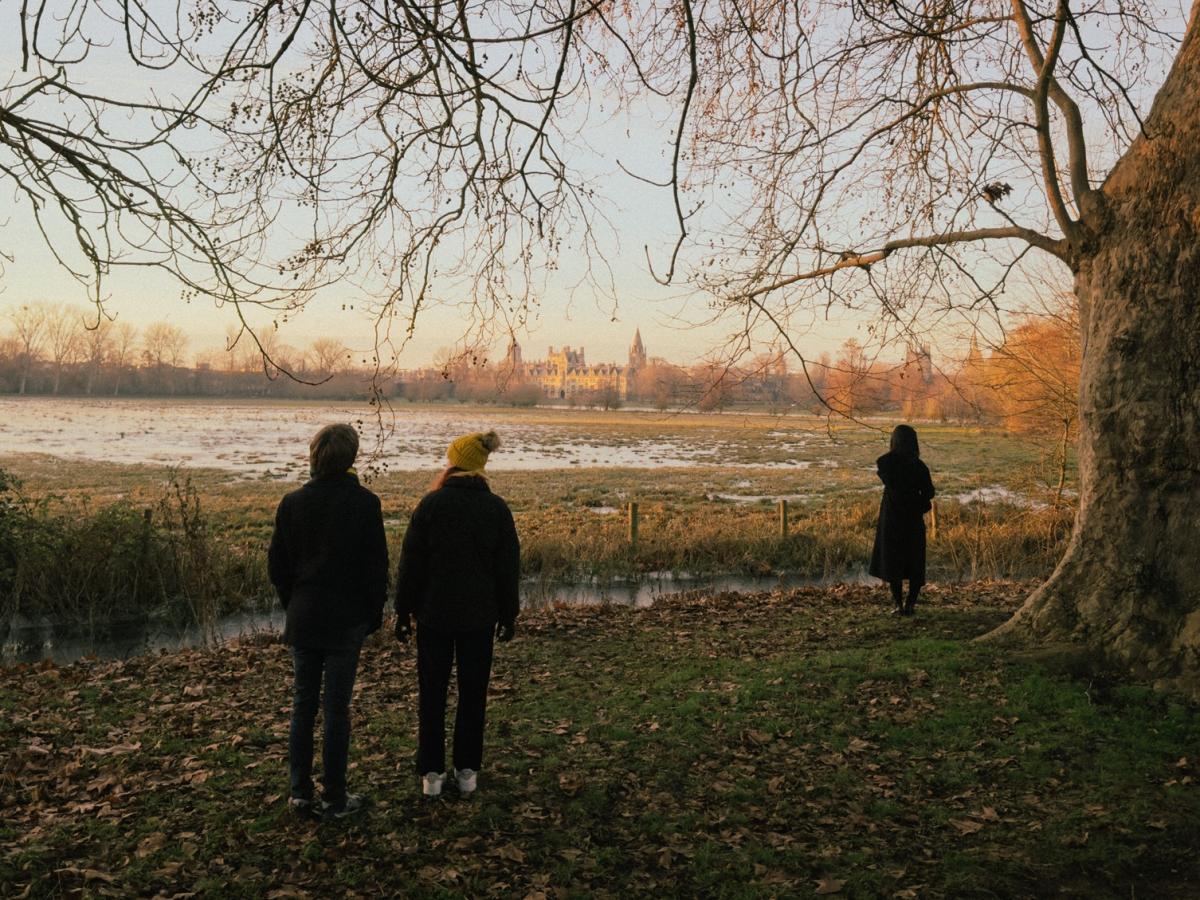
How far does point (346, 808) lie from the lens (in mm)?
4883

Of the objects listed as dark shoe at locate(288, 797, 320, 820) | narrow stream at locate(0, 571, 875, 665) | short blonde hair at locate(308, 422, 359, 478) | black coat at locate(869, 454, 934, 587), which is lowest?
narrow stream at locate(0, 571, 875, 665)

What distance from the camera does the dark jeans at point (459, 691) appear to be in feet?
16.4

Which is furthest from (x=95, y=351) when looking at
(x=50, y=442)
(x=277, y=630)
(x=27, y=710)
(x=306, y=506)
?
(x=306, y=506)

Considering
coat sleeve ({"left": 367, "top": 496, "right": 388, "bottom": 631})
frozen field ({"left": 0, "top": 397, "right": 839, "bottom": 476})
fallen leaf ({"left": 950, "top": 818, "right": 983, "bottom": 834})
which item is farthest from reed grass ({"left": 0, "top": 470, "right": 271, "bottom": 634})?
Answer: fallen leaf ({"left": 950, "top": 818, "right": 983, "bottom": 834})

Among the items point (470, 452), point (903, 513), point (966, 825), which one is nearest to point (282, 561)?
point (470, 452)

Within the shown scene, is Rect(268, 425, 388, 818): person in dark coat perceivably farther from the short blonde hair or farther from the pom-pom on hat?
the pom-pom on hat

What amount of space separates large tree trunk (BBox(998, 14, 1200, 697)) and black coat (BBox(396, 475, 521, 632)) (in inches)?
197

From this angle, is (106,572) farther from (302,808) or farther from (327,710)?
(327,710)

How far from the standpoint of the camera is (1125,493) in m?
7.22

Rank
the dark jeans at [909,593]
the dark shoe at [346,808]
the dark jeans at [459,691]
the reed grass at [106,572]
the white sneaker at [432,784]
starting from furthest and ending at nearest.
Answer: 1. the reed grass at [106,572]
2. the dark jeans at [909,593]
3. the white sneaker at [432,784]
4. the dark jeans at [459,691]
5. the dark shoe at [346,808]

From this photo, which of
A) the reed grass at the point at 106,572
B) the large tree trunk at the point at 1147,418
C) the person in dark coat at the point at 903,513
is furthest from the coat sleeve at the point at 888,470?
the reed grass at the point at 106,572

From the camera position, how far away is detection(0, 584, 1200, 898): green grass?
14.4 ft

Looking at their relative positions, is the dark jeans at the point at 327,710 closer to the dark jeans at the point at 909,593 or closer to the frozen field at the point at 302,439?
the dark jeans at the point at 909,593

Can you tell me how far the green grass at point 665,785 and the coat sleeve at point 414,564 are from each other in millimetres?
1142
